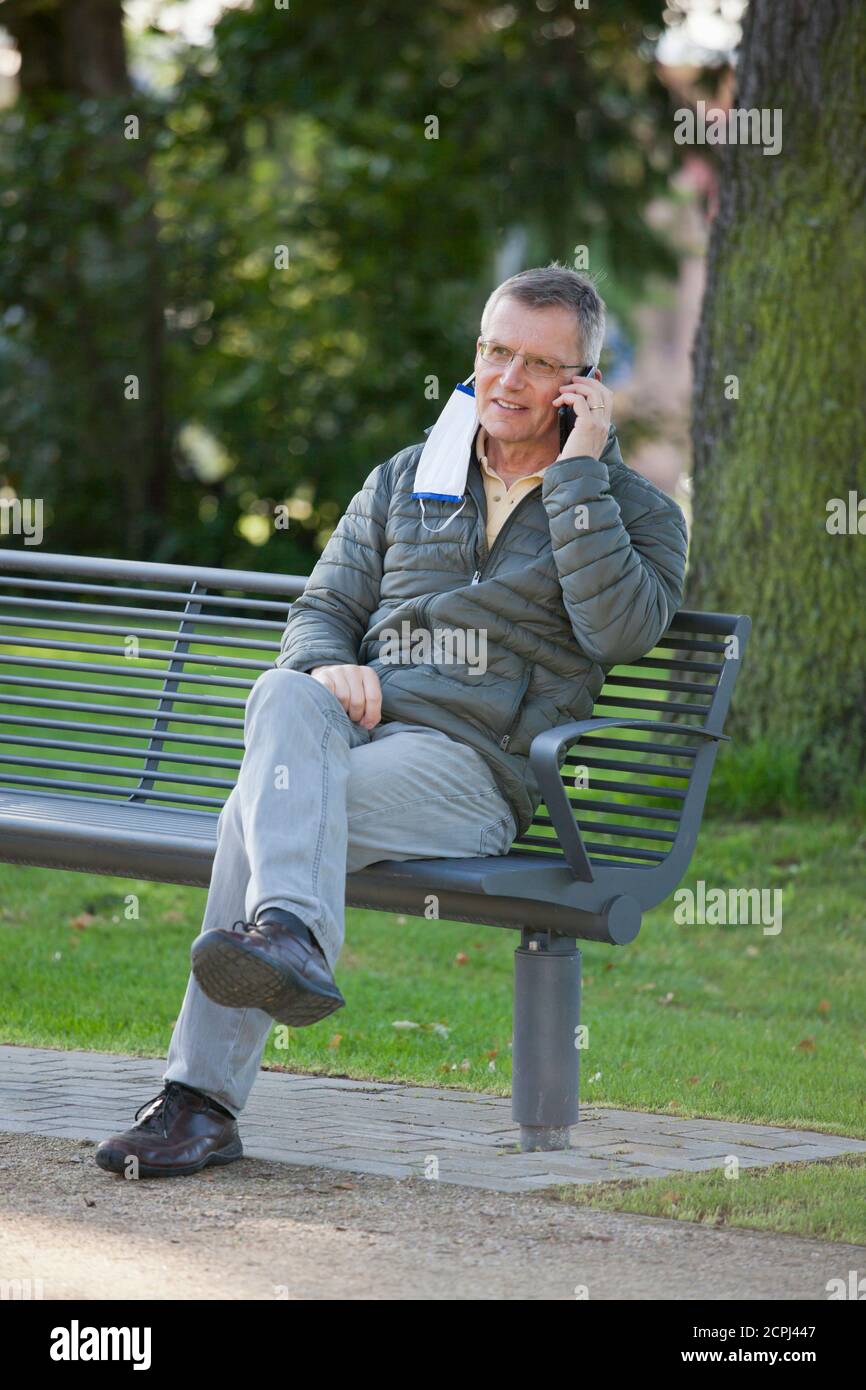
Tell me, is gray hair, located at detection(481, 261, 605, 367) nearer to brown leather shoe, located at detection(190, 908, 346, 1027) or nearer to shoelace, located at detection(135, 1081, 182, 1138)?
brown leather shoe, located at detection(190, 908, 346, 1027)

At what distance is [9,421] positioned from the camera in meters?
17.8

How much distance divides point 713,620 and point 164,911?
11.3 ft

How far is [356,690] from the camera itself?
14.7 ft

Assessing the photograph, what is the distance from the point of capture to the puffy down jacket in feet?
14.4

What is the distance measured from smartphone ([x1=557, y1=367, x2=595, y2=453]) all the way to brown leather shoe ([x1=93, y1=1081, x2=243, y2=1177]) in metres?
1.70

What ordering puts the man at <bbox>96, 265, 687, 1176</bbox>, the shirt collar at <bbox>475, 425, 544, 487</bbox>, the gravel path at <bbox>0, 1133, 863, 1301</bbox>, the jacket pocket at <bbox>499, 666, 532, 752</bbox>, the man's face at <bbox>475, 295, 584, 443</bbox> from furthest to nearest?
the shirt collar at <bbox>475, 425, 544, 487</bbox> < the man's face at <bbox>475, 295, 584, 443</bbox> < the jacket pocket at <bbox>499, 666, 532, 752</bbox> < the man at <bbox>96, 265, 687, 1176</bbox> < the gravel path at <bbox>0, 1133, 863, 1301</bbox>

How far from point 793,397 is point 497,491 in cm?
418

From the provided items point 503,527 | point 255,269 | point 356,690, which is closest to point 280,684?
point 356,690

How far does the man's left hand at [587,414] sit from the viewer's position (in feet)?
14.7

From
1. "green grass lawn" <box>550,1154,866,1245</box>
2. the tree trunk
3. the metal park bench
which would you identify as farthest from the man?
the tree trunk

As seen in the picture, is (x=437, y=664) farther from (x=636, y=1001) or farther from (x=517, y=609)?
(x=636, y=1001)

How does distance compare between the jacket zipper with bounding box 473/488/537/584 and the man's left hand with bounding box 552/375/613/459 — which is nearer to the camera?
the man's left hand with bounding box 552/375/613/459
